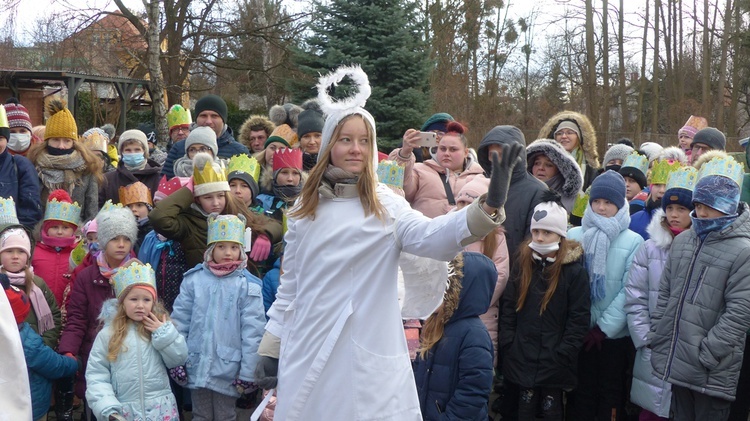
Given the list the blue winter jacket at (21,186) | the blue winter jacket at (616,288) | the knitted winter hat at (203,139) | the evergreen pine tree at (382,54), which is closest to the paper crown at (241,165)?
the knitted winter hat at (203,139)

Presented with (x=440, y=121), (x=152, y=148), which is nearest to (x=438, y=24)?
(x=152, y=148)

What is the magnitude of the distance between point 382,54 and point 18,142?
312 inches

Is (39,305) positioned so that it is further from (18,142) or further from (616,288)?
(616,288)

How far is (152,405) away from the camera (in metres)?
5.46

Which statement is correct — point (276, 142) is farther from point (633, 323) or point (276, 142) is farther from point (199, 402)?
point (633, 323)

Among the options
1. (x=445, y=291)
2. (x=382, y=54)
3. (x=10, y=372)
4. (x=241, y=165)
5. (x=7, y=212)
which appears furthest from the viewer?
(x=382, y=54)

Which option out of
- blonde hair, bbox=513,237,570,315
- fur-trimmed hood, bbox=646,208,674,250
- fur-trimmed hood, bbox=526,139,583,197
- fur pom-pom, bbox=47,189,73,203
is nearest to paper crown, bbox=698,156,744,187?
fur-trimmed hood, bbox=646,208,674,250

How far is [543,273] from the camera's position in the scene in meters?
5.97

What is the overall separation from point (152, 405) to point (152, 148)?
6.25 metres

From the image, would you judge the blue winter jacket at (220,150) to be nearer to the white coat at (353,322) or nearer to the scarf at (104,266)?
the scarf at (104,266)

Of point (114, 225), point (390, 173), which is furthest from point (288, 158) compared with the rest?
point (114, 225)

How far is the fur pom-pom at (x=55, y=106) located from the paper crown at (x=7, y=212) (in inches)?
53.9

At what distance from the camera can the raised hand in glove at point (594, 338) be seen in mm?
6172

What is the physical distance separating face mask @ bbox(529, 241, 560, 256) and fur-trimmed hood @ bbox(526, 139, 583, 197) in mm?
1192
